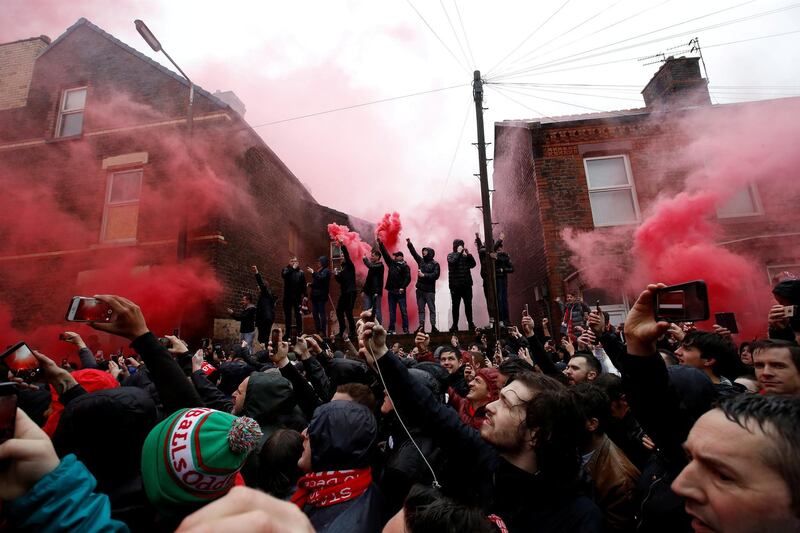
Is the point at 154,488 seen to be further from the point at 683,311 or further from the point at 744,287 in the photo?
the point at 744,287

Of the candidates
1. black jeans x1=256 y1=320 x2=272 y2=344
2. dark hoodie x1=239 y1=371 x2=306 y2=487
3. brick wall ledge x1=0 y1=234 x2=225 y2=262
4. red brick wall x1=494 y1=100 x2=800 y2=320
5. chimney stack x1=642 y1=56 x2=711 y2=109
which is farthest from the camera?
brick wall ledge x1=0 y1=234 x2=225 y2=262

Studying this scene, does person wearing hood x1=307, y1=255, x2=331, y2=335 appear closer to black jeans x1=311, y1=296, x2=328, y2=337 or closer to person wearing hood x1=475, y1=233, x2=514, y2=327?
black jeans x1=311, y1=296, x2=328, y2=337

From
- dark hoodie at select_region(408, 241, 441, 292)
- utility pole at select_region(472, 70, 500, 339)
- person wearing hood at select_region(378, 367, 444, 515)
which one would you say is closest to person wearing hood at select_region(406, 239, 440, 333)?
dark hoodie at select_region(408, 241, 441, 292)

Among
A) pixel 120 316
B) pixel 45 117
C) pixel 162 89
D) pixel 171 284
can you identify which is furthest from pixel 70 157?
pixel 120 316

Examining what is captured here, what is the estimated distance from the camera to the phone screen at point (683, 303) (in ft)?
5.00

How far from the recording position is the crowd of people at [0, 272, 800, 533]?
1.10 metres

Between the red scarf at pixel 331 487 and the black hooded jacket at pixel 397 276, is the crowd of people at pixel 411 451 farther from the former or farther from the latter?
the black hooded jacket at pixel 397 276

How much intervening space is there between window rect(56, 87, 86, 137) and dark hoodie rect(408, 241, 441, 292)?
11.0 meters

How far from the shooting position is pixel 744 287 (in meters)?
9.05

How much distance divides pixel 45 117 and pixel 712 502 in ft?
55.5

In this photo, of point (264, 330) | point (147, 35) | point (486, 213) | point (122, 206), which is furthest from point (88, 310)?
point (122, 206)

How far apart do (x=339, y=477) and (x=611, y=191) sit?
10743mm

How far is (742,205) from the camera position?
33.4 feet

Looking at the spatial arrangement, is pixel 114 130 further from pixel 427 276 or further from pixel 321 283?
pixel 427 276
